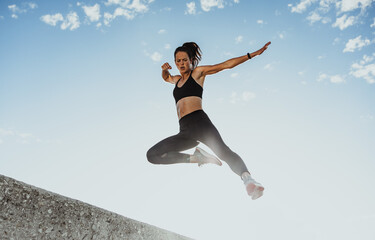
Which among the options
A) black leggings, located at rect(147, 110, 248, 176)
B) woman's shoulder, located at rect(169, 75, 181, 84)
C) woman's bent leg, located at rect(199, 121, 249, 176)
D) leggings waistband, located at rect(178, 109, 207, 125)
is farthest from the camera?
woman's shoulder, located at rect(169, 75, 181, 84)

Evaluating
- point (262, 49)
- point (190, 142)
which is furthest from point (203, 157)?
point (262, 49)

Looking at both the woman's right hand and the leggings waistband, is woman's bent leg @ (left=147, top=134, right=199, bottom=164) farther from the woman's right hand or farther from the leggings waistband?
the woman's right hand

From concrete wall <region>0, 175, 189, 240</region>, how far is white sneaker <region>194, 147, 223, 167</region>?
6.01 ft

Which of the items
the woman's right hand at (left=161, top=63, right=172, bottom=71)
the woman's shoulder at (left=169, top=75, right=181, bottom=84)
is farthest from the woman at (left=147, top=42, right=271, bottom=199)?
the woman's right hand at (left=161, top=63, right=172, bottom=71)

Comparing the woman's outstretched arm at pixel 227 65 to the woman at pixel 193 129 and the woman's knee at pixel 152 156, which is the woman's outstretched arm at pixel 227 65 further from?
the woman's knee at pixel 152 156

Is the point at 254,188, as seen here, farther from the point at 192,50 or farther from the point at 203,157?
the point at 192,50

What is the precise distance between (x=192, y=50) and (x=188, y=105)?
3.17 ft

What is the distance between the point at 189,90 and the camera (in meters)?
3.81

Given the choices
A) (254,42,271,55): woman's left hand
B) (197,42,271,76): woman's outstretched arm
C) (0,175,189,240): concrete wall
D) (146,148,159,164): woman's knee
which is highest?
(254,42,271,55): woman's left hand

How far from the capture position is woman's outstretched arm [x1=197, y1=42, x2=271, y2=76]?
3.73 m

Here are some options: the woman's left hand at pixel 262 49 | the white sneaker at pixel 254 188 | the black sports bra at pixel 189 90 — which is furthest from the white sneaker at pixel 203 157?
the woman's left hand at pixel 262 49

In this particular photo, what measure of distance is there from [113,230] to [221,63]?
251 centimetres

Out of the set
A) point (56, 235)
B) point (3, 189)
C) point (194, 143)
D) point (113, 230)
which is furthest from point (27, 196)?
point (194, 143)

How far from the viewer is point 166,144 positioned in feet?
A: 12.3
